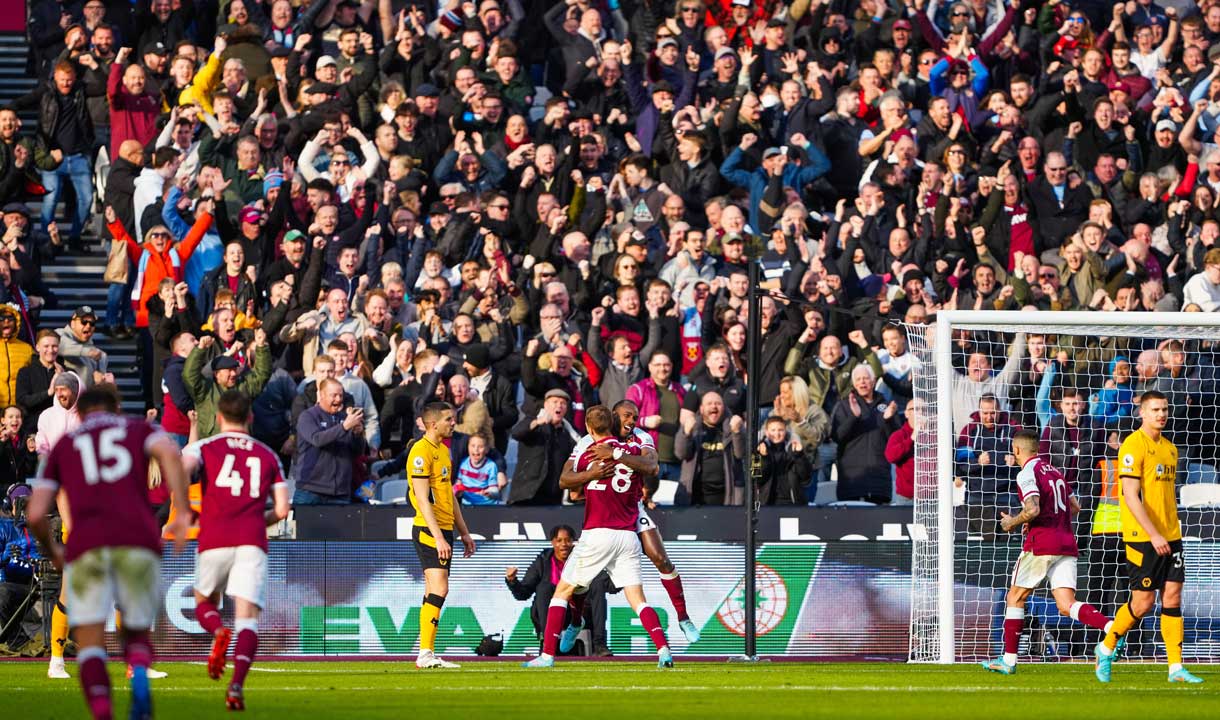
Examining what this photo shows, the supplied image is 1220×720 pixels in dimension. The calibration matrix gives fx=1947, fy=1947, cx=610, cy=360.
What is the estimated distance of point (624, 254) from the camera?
64.0ft

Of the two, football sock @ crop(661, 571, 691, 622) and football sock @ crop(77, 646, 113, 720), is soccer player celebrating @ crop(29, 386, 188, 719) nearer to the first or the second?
football sock @ crop(77, 646, 113, 720)

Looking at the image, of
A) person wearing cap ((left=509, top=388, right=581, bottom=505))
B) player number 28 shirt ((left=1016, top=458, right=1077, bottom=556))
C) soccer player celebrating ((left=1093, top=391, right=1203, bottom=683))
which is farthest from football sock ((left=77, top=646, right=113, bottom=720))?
person wearing cap ((left=509, top=388, right=581, bottom=505))

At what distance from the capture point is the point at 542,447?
17.9 metres

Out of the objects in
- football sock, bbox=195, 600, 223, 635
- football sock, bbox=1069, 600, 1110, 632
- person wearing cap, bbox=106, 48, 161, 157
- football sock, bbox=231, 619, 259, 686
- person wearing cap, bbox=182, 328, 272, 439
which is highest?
person wearing cap, bbox=106, 48, 161, 157

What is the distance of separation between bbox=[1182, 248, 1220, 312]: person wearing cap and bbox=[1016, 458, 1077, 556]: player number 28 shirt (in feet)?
16.1

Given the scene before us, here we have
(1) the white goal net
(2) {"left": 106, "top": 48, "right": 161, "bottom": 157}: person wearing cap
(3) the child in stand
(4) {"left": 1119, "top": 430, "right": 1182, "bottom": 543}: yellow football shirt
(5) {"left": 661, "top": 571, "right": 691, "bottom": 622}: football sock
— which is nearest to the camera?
(4) {"left": 1119, "top": 430, "right": 1182, "bottom": 543}: yellow football shirt

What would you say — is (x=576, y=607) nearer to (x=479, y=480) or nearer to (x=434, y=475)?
(x=479, y=480)

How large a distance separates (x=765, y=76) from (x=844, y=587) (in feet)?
24.8

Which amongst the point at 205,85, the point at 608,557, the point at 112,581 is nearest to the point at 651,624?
the point at 608,557

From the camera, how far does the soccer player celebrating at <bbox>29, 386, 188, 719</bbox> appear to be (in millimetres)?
9273

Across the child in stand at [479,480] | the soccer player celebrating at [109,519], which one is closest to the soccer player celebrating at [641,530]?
the child in stand at [479,480]

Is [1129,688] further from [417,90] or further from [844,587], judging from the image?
[417,90]

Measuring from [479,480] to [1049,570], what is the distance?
18.2ft

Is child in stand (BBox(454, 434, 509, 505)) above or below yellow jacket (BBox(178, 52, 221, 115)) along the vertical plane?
below
